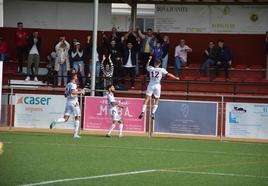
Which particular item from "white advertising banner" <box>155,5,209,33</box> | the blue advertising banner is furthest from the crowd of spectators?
the blue advertising banner

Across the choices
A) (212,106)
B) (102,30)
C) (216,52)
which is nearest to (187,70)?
(216,52)

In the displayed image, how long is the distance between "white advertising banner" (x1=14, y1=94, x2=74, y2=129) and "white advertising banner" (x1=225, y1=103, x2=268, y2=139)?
19.2 feet

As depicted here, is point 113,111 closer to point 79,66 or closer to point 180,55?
point 79,66

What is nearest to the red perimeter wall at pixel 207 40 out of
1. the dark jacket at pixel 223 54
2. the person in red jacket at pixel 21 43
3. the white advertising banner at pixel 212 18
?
the white advertising banner at pixel 212 18

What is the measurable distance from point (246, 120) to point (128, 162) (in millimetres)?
10401

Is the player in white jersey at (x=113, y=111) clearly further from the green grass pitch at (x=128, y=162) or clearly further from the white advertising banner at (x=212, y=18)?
the white advertising banner at (x=212, y=18)

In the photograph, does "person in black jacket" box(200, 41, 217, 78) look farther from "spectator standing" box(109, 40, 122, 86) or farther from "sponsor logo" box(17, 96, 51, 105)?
"sponsor logo" box(17, 96, 51, 105)

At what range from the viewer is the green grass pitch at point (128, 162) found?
14414 mm

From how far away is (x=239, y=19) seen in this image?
37.4 meters

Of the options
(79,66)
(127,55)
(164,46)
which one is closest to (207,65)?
(164,46)

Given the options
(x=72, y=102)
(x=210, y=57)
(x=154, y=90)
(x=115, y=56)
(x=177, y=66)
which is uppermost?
(x=210, y=57)

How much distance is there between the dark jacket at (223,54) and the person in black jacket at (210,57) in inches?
7.2

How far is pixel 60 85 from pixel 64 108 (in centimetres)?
614

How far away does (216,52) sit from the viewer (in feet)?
116
